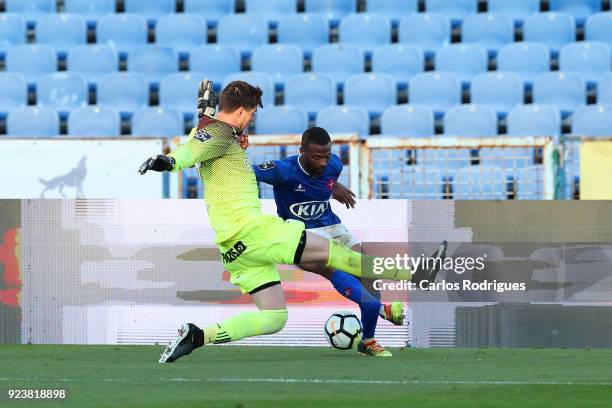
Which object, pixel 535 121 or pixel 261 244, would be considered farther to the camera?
pixel 535 121

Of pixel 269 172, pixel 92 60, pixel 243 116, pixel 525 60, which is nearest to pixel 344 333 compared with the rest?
pixel 269 172

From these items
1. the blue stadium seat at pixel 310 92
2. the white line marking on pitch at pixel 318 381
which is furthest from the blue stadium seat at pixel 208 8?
the white line marking on pitch at pixel 318 381

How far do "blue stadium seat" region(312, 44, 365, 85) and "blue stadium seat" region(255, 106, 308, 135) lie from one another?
1.33m

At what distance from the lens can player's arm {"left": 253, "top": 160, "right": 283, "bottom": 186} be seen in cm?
714

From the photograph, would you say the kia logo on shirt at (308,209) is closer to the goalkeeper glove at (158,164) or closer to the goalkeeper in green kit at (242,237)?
the goalkeeper in green kit at (242,237)

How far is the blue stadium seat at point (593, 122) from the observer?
1354cm

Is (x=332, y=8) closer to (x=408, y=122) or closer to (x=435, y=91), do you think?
(x=435, y=91)

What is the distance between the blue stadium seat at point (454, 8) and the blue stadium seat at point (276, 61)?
2.12m

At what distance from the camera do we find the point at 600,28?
15.5 m

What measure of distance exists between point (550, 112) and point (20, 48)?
22.4 ft

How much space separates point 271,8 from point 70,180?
6180mm

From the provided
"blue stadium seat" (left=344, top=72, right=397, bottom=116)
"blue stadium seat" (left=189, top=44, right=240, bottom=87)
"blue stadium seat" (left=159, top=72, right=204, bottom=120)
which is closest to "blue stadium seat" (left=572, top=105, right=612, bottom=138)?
"blue stadium seat" (left=344, top=72, right=397, bottom=116)

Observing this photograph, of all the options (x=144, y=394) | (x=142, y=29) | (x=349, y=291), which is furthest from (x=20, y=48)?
(x=144, y=394)

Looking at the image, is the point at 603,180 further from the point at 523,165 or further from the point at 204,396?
the point at 204,396
